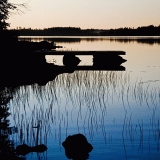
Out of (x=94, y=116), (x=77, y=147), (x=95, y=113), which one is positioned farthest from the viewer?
(x=95, y=113)

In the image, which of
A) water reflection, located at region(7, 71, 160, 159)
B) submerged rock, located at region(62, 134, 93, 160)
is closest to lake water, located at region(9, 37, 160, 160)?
water reflection, located at region(7, 71, 160, 159)

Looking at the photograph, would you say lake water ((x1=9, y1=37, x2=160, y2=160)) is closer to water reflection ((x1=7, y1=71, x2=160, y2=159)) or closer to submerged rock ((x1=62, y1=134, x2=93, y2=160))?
water reflection ((x1=7, y1=71, x2=160, y2=159))

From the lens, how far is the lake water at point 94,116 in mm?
8000

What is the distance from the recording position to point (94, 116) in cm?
1094

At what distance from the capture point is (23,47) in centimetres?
2314

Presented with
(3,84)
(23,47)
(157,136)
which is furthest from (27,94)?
(23,47)

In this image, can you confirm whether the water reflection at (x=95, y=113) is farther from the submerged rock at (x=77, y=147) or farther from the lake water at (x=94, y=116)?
the submerged rock at (x=77, y=147)

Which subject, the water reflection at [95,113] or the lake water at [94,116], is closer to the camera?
the lake water at [94,116]

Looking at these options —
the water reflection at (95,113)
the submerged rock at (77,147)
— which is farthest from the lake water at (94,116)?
the submerged rock at (77,147)

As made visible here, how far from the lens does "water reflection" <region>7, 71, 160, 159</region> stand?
8.36 meters

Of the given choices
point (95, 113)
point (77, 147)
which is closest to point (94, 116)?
point (95, 113)

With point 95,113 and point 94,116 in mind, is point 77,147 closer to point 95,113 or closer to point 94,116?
point 94,116

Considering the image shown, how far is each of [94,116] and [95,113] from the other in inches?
16.5

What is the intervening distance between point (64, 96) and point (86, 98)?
0.98 meters
